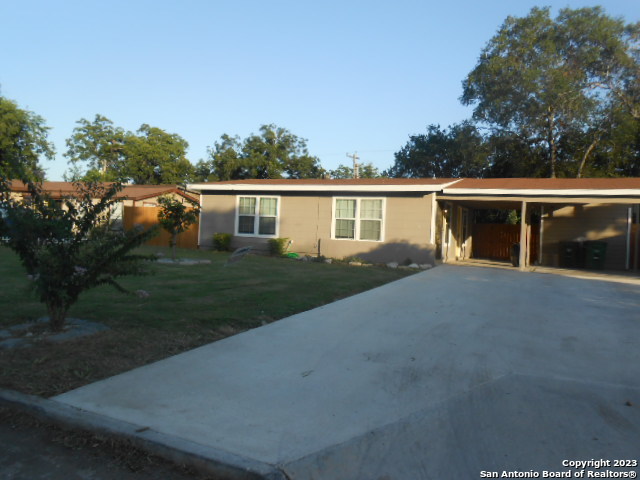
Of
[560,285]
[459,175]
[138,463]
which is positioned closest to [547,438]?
[138,463]

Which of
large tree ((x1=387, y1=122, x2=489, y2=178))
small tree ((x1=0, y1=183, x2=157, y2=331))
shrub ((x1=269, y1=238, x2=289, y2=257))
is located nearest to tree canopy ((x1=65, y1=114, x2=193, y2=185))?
large tree ((x1=387, y1=122, x2=489, y2=178))

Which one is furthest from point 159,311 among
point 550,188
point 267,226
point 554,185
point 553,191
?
point 554,185

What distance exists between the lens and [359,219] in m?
17.0

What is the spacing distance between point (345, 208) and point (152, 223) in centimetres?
1101

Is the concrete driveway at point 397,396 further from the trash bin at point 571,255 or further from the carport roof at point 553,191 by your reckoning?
the trash bin at point 571,255

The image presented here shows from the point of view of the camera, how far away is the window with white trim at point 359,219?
16.7 meters

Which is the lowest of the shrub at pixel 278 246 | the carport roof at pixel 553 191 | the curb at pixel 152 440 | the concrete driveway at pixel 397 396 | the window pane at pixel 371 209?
the curb at pixel 152 440

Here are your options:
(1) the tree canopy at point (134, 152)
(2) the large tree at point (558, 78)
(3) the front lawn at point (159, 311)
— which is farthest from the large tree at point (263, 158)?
(3) the front lawn at point (159, 311)

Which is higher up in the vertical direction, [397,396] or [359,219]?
[359,219]

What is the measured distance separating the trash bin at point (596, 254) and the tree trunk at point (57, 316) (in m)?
16.7

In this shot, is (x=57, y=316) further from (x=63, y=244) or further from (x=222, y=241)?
(x=222, y=241)

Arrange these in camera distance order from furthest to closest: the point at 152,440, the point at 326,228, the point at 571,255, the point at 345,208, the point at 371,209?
1. the point at 326,228
2. the point at 571,255
3. the point at 345,208
4. the point at 371,209
5. the point at 152,440

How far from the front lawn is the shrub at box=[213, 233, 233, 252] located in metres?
5.29

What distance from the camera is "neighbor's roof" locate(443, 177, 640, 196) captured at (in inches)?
566
